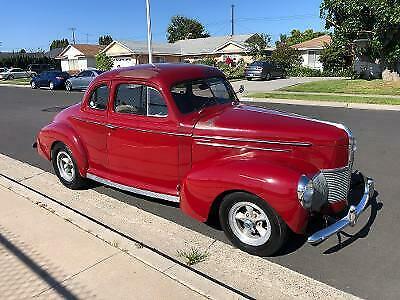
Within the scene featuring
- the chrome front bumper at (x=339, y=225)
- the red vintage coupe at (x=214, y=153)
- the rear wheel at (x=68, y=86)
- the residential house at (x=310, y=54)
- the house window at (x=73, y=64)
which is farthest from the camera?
the house window at (x=73, y=64)

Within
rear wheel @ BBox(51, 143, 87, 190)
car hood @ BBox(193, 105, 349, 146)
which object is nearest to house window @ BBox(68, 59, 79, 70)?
rear wheel @ BBox(51, 143, 87, 190)

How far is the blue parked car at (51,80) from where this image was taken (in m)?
29.0

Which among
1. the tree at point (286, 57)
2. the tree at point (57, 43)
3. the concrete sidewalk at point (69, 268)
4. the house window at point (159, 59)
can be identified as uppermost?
the tree at point (57, 43)

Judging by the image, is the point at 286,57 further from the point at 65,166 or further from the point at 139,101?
the point at 139,101

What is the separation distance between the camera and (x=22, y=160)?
7.90 m

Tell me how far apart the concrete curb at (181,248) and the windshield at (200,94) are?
1447 millimetres

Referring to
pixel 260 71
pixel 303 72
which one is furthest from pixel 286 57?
pixel 260 71

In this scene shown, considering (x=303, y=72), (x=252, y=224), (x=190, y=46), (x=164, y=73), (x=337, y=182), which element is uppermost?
(x=190, y=46)

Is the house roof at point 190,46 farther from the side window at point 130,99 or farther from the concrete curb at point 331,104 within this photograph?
the side window at point 130,99

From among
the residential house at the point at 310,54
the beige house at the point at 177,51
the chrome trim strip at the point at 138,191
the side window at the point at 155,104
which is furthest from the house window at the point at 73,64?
→ the side window at the point at 155,104

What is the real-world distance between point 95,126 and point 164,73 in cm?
127

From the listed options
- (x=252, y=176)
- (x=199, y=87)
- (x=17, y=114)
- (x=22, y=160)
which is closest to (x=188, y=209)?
(x=252, y=176)

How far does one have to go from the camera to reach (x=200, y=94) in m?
4.86

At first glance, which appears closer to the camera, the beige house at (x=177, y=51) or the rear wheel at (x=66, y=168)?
the rear wheel at (x=66, y=168)
